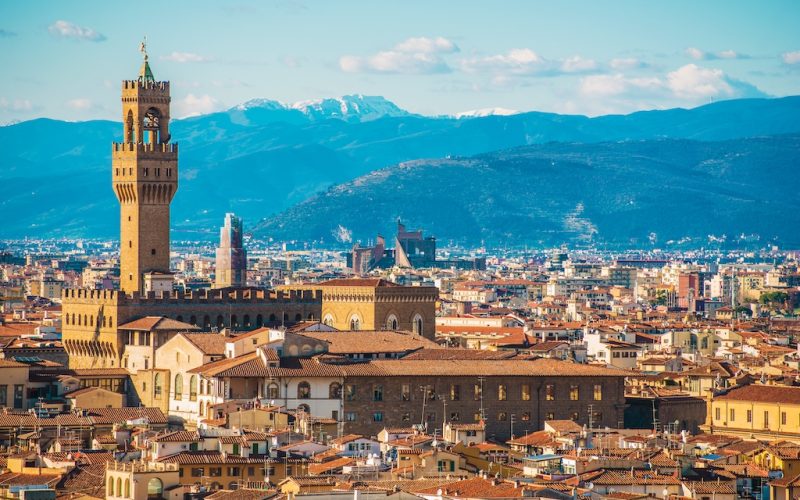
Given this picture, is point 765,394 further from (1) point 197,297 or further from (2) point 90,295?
(2) point 90,295

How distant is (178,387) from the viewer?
7388cm

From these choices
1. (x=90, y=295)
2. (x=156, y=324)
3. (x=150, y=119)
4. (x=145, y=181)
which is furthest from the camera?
(x=150, y=119)

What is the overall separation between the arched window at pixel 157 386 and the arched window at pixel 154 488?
27.2 metres

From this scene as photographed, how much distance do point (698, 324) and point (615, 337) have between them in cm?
2744

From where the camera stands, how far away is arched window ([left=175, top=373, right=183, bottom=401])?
240 ft

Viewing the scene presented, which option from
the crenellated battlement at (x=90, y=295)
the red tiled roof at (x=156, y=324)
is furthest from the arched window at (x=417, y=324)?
the crenellated battlement at (x=90, y=295)

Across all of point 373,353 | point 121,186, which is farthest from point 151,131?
point 373,353

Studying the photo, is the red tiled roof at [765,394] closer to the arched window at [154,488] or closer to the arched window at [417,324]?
the arched window at [417,324]

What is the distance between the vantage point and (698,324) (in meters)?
137

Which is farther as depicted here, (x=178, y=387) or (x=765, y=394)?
(x=178, y=387)

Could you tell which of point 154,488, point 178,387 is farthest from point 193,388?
point 154,488

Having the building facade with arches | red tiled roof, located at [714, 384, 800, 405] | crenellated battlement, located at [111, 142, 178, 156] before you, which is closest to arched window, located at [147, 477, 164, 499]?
red tiled roof, located at [714, 384, 800, 405]

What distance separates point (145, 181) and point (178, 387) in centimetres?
1891

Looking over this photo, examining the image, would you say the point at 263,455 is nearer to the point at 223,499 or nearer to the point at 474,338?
the point at 223,499
